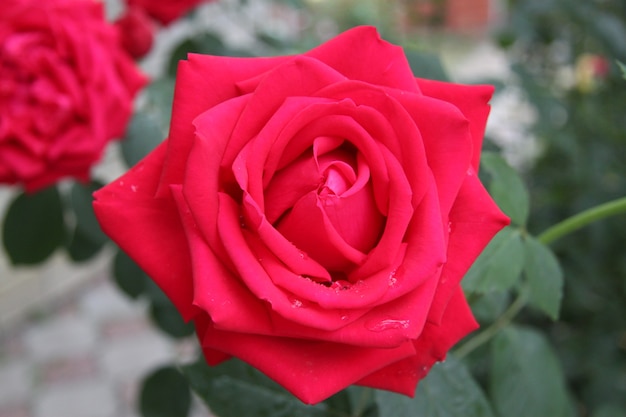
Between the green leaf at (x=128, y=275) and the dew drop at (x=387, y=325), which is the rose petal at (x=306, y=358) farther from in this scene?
the green leaf at (x=128, y=275)

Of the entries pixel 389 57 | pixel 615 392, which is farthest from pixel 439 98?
pixel 615 392

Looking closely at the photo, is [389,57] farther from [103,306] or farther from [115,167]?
[103,306]

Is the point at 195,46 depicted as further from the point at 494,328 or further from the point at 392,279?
the point at 392,279

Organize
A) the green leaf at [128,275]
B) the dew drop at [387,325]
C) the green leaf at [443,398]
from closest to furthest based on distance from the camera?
the dew drop at [387,325] < the green leaf at [443,398] < the green leaf at [128,275]

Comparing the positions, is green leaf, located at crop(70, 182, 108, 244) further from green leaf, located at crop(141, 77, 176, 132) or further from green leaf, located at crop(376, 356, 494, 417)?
green leaf, located at crop(376, 356, 494, 417)

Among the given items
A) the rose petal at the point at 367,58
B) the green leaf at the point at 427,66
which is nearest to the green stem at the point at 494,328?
the green leaf at the point at 427,66

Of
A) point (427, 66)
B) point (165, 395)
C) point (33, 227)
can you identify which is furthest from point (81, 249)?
point (427, 66)
